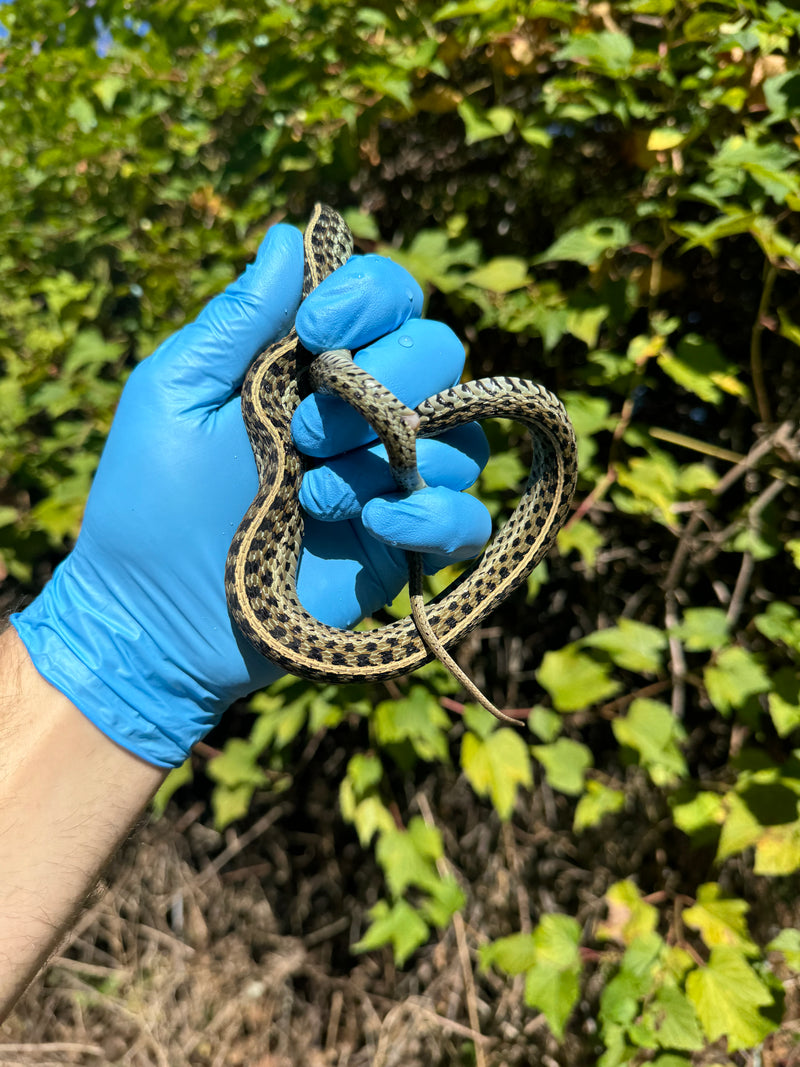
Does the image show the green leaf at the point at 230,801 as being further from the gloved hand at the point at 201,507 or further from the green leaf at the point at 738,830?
the green leaf at the point at 738,830

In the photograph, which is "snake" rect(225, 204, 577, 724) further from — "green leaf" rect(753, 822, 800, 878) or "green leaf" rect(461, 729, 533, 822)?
"green leaf" rect(753, 822, 800, 878)

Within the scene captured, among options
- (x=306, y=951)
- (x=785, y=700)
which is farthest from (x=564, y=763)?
(x=306, y=951)

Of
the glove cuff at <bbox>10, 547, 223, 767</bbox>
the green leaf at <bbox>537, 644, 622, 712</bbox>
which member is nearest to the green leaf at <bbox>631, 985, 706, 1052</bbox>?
the green leaf at <bbox>537, 644, 622, 712</bbox>

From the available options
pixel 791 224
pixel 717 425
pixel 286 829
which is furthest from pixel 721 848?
pixel 286 829

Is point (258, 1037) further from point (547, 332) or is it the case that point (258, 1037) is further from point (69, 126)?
point (69, 126)

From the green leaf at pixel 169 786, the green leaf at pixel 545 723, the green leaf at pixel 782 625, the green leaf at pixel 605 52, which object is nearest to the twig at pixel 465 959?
the green leaf at pixel 545 723
